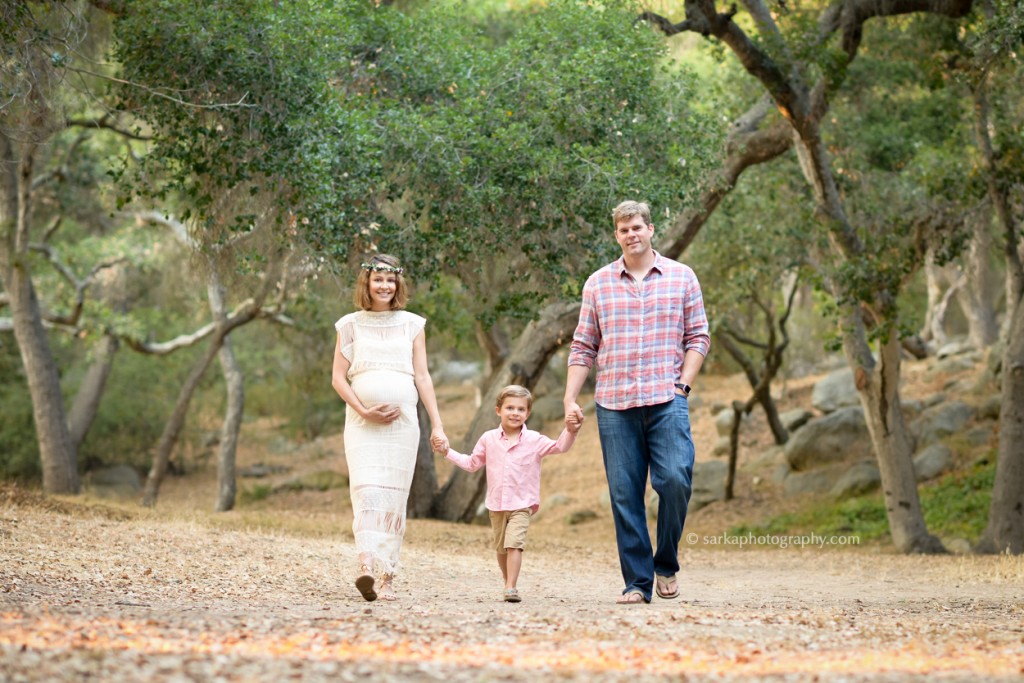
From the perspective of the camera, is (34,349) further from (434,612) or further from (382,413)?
(434,612)

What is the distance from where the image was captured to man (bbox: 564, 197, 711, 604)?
223 inches

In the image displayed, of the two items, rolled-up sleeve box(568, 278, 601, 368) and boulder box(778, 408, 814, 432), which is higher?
boulder box(778, 408, 814, 432)

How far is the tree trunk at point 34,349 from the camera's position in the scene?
14.9 meters

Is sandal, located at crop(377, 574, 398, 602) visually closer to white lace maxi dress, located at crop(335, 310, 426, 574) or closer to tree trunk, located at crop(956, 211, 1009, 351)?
white lace maxi dress, located at crop(335, 310, 426, 574)

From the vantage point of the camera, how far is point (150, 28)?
8531 millimetres

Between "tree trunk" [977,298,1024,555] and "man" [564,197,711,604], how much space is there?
747cm

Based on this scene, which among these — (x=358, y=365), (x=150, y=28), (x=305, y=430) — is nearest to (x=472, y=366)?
(x=305, y=430)

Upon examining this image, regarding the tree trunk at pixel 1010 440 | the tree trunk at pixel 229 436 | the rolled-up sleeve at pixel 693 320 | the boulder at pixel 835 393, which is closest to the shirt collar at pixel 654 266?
the rolled-up sleeve at pixel 693 320

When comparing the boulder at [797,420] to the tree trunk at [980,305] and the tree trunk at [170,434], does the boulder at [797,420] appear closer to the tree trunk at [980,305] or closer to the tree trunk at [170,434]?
the tree trunk at [980,305]

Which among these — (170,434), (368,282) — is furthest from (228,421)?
(368,282)

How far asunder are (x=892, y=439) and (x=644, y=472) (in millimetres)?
8265

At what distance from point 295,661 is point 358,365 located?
275 cm

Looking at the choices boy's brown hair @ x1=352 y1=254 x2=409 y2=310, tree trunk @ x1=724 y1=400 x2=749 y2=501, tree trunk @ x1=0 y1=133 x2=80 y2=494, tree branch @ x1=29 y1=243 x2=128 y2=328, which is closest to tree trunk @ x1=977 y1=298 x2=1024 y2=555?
tree trunk @ x1=724 y1=400 x2=749 y2=501

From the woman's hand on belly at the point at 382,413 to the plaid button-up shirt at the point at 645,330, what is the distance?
0.98 meters
